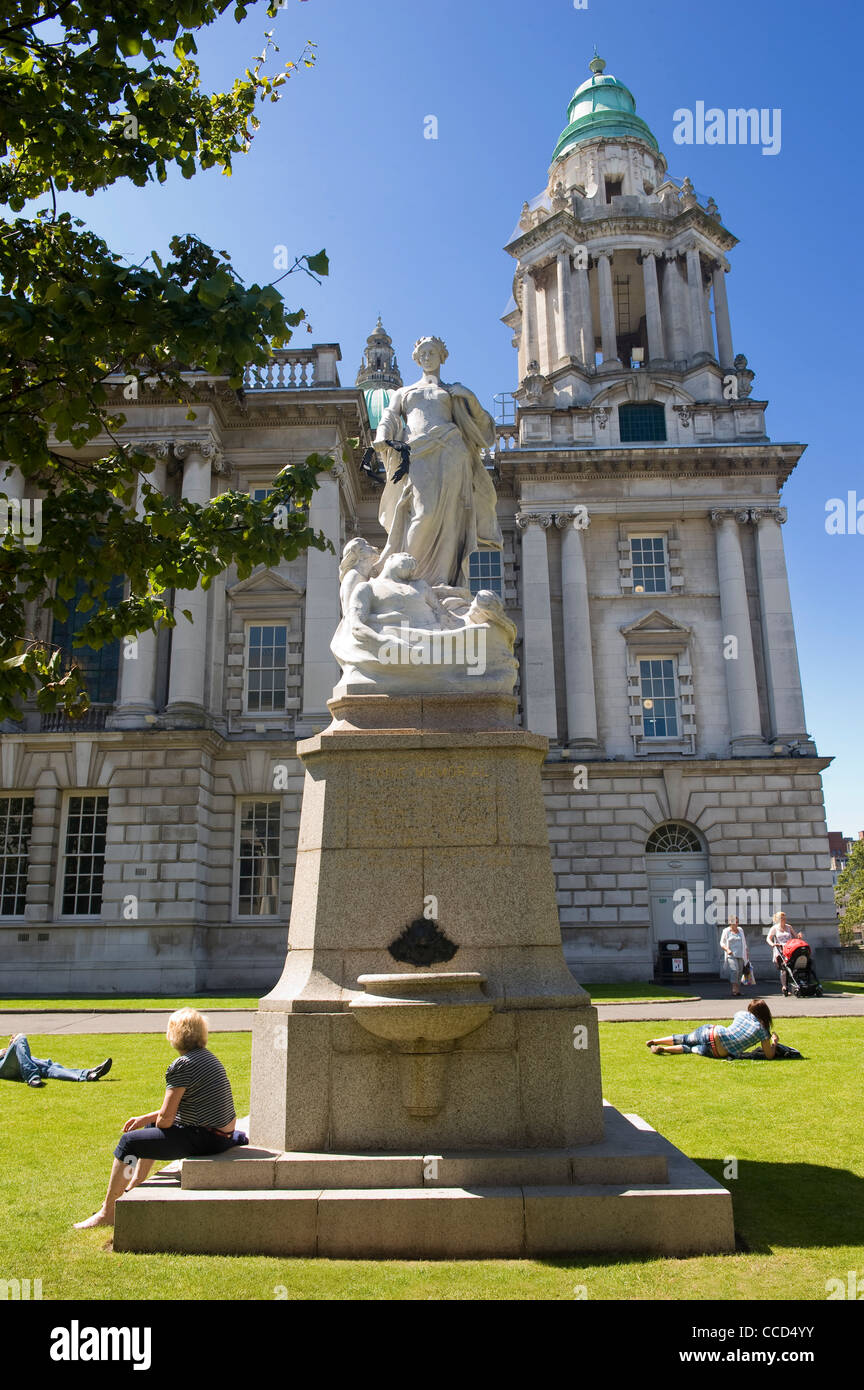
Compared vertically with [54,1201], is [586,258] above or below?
above

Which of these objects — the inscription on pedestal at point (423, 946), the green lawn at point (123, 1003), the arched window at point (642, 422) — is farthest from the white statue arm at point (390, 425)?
the arched window at point (642, 422)

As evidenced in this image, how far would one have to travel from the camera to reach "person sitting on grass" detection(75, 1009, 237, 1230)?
21.3 feet

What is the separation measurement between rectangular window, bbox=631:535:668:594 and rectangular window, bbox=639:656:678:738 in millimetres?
2593

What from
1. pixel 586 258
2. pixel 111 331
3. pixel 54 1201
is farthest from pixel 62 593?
pixel 586 258

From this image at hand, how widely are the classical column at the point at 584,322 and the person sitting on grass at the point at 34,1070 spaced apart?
107 ft

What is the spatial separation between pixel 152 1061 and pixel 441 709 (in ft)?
27.3

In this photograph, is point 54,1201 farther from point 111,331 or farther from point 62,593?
point 111,331

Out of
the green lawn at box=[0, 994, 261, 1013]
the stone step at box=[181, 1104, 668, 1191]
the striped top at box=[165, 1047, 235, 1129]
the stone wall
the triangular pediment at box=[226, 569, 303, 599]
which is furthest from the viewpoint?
the triangular pediment at box=[226, 569, 303, 599]

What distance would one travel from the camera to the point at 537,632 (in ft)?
111

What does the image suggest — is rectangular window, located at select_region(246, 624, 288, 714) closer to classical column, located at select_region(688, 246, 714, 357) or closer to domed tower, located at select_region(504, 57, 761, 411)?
domed tower, located at select_region(504, 57, 761, 411)

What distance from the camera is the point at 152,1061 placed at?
13562 mm

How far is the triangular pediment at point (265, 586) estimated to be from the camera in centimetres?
3148

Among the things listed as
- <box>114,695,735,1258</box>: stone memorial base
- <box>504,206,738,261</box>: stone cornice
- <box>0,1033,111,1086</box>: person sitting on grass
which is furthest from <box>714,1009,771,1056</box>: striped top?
<box>504,206,738,261</box>: stone cornice
